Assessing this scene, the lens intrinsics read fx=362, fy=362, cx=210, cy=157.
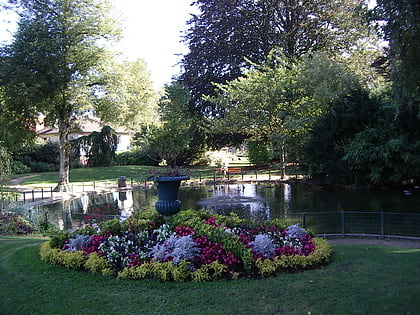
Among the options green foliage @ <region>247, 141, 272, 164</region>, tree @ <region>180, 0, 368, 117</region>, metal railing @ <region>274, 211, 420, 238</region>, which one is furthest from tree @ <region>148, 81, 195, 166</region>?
metal railing @ <region>274, 211, 420, 238</region>

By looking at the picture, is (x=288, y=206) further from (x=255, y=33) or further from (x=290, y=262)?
(x=255, y=33)

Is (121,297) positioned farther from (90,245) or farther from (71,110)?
(71,110)

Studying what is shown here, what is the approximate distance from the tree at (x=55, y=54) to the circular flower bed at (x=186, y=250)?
57.9 ft

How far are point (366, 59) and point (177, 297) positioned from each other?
33.3 m

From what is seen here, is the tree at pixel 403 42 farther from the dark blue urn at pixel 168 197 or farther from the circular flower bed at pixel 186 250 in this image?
the dark blue urn at pixel 168 197

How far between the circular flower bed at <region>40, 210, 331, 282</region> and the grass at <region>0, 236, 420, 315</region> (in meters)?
0.27

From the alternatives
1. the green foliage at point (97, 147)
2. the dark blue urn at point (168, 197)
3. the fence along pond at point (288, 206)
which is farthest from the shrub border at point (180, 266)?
the green foliage at point (97, 147)

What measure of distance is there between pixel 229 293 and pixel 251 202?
13.3 meters

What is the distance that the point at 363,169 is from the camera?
22656 mm

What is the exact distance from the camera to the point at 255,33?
35.3m

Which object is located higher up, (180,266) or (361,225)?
(180,266)

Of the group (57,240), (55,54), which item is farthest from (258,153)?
(57,240)

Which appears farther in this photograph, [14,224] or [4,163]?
[4,163]

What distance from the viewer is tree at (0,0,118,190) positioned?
22750 millimetres
